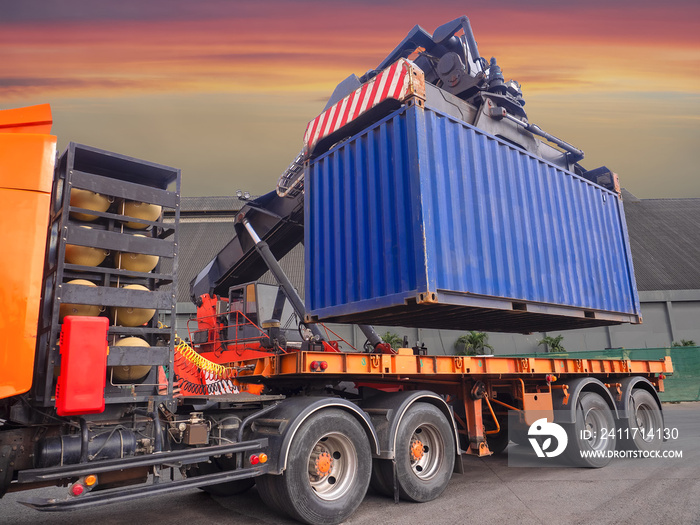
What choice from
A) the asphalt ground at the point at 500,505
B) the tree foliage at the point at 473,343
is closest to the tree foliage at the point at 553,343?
the tree foliage at the point at 473,343

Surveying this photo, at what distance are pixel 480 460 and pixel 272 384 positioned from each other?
430cm

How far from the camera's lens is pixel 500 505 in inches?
215

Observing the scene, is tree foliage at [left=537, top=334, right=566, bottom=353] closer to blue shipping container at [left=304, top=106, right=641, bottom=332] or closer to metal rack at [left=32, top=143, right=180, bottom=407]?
blue shipping container at [left=304, top=106, right=641, bottom=332]

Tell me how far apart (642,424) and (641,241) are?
32.6 meters

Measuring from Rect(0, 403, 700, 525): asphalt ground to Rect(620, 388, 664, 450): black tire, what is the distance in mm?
1165

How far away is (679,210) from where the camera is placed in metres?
42.7

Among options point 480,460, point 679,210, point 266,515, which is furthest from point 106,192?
point 679,210

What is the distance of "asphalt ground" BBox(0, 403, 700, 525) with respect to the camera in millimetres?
4945

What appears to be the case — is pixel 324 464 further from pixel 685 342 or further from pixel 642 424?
pixel 685 342

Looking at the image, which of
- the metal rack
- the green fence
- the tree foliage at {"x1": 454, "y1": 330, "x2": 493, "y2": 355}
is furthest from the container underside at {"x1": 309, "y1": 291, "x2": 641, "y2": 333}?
the tree foliage at {"x1": 454, "y1": 330, "x2": 493, "y2": 355}

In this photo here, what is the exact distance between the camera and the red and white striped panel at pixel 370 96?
6074 millimetres

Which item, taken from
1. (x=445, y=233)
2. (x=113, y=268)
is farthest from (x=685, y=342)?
(x=113, y=268)

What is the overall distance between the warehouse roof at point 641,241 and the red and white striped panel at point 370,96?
22.3 metres

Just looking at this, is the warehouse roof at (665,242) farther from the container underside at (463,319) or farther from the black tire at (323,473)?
the black tire at (323,473)
